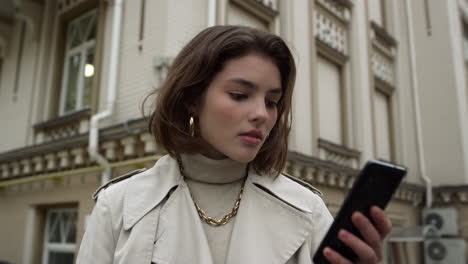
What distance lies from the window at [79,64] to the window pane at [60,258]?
2136 mm

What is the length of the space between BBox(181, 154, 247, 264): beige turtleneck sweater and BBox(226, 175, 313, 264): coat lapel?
6cm

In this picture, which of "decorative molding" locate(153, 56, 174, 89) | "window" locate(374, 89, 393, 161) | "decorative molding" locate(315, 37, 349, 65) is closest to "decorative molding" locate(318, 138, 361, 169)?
"window" locate(374, 89, 393, 161)

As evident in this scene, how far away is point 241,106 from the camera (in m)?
1.40

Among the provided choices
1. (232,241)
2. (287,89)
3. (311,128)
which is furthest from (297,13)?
(232,241)

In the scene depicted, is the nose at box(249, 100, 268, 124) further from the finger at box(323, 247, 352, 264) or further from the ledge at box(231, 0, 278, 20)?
the ledge at box(231, 0, 278, 20)

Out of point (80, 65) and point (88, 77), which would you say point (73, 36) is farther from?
point (88, 77)

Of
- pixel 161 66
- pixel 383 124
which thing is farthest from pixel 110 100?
pixel 383 124

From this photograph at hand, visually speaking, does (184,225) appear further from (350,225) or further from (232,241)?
(350,225)

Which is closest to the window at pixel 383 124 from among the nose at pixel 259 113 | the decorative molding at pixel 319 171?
the decorative molding at pixel 319 171

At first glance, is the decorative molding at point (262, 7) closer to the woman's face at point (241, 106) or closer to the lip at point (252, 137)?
the woman's face at point (241, 106)

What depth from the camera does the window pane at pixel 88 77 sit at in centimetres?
613

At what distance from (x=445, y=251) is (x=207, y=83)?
9510 millimetres

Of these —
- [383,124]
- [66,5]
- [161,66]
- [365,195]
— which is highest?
[66,5]

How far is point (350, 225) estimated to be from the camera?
1090mm
